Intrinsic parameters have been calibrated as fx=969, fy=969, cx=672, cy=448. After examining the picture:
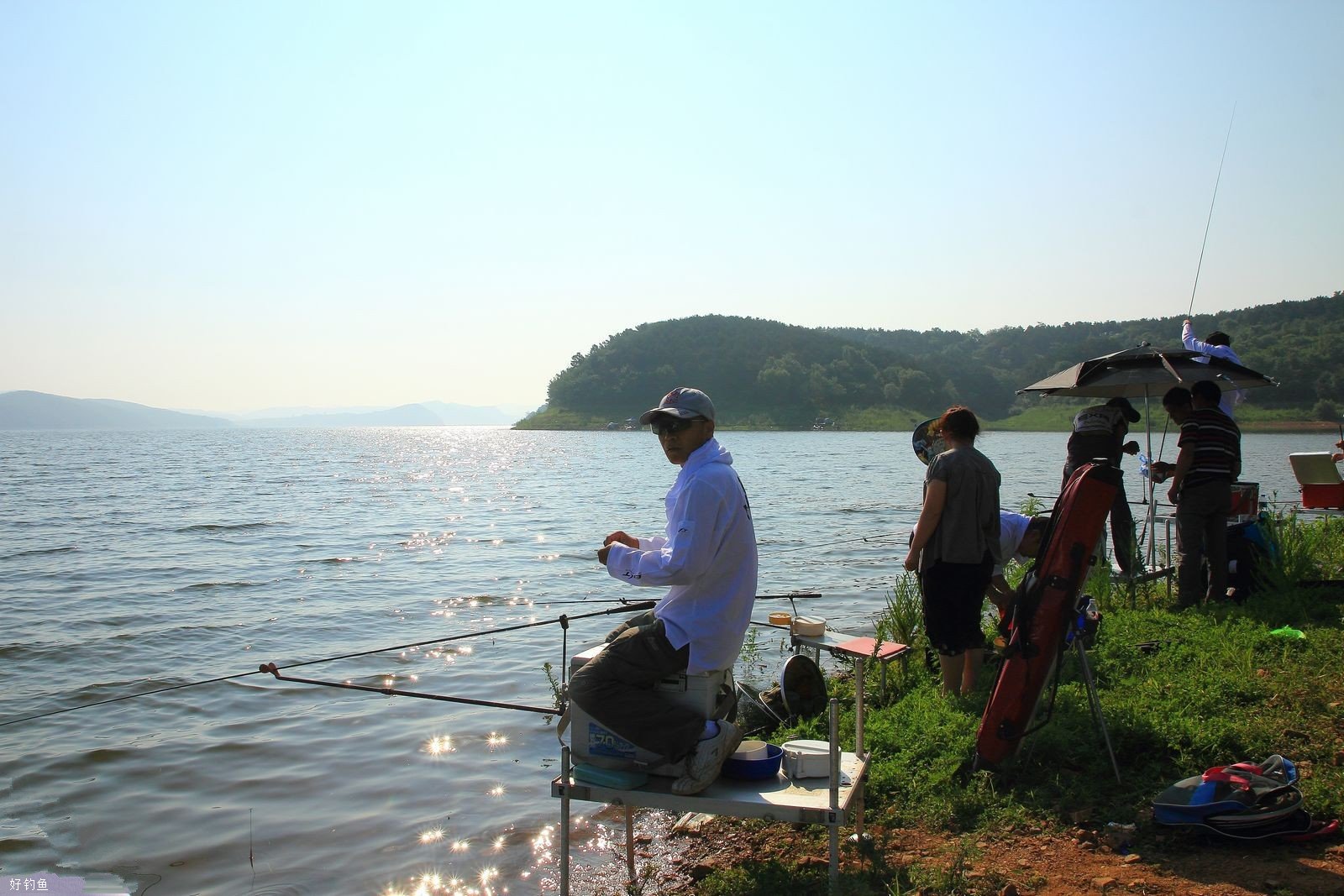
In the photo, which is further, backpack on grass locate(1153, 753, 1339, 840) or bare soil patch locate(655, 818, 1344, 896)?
backpack on grass locate(1153, 753, 1339, 840)

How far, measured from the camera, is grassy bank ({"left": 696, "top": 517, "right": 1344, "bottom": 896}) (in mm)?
4777

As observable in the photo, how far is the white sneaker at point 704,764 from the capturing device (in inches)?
166

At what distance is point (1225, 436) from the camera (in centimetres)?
838

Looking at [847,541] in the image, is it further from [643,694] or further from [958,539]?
[643,694]

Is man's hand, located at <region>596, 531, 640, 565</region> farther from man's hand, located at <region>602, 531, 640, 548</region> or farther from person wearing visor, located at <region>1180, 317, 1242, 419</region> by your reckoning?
person wearing visor, located at <region>1180, 317, 1242, 419</region>

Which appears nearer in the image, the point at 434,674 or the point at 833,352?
the point at 434,674

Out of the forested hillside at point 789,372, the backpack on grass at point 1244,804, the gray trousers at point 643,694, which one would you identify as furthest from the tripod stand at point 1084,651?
the forested hillside at point 789,372

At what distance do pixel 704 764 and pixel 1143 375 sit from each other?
25.0 feet

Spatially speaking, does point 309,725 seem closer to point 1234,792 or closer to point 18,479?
point 1234,792

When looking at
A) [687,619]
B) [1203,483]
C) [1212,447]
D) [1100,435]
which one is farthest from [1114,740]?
[1100,435]

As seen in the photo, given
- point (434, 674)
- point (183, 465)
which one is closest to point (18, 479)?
point (183, 465)

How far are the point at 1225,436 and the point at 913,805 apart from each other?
5.02 meters

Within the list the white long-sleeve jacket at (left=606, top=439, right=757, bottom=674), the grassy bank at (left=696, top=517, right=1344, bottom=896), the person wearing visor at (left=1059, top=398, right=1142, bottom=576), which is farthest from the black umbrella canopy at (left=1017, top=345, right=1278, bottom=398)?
the white long-sleeve jacket at (left=606, top=439, right=757, bottom=674)

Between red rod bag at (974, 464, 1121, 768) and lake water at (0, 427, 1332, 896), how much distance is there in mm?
2697
